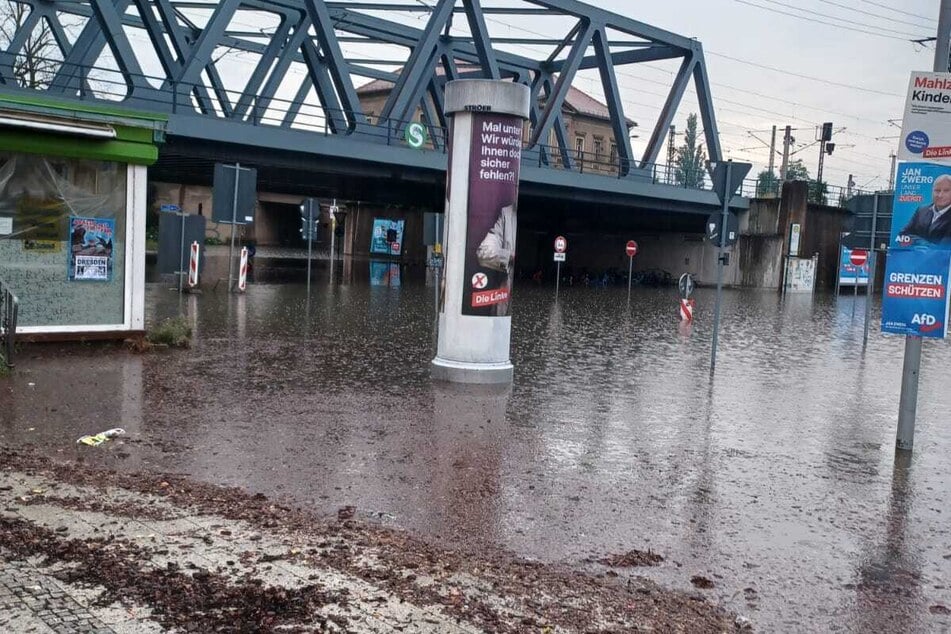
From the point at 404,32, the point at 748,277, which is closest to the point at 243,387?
the point at 404,32

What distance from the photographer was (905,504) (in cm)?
707

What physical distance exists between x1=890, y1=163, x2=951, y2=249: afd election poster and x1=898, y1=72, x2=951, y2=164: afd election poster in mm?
112

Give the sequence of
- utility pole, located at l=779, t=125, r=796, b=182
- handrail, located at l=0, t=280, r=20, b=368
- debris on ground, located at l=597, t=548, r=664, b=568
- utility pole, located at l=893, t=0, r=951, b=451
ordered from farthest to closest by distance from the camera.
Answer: utility pole, located at l=779, t=125, r=796, b=182
handrail, located at l=0, t=280, r=20, b=368
utility pole, located at l=893, t=0, r=951, b=451
debris on ground, located at l=597, t=548, r=664, b=568

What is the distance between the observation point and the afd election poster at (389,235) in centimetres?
6041

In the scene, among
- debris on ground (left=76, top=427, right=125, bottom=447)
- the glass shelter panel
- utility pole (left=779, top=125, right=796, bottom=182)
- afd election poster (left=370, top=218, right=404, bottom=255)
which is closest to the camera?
debris on ground (left=76, top=427, right=125, bottom=447)

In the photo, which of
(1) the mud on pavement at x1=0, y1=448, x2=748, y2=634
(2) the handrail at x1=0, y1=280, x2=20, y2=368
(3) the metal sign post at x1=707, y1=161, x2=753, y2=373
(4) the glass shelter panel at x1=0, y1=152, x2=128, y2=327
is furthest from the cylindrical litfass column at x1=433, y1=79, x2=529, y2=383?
(1) the mud on pavement at x1=0, y1=448, x2=748, y2=634

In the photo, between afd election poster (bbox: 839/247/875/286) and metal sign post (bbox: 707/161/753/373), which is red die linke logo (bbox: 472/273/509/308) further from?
afd election poster (bbox: 839/247/875/286)

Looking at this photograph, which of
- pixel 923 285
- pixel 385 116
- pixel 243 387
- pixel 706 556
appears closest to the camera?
pixel 706 556

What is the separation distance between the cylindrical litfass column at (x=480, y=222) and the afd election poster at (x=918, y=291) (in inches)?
190

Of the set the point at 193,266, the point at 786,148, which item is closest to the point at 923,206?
the point at 193,266

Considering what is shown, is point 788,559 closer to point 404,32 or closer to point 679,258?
point 404,32

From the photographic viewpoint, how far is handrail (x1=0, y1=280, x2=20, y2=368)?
10.7m

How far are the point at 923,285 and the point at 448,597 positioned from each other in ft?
19.8

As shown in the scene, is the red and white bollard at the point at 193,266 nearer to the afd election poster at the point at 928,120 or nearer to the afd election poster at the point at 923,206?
the afd election poster at the point at 923,206
